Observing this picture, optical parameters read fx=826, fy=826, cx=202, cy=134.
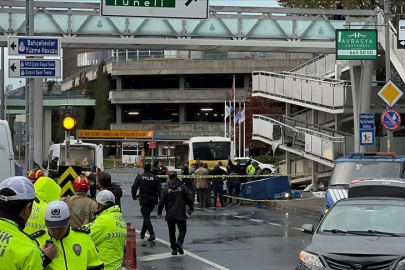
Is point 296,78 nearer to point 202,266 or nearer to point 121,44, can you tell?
point 121,44

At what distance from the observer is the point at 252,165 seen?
111 feet

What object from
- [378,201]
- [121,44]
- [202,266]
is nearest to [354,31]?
[121,44]

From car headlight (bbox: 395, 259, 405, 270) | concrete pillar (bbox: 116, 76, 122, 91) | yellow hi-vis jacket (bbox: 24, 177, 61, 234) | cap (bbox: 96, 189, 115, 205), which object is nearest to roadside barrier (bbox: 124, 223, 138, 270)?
yellow hi-vis jacket (bbox: 24, 177, 61, 234)

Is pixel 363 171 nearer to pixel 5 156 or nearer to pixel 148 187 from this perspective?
pixel 148 187

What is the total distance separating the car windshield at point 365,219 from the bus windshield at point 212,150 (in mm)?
30732

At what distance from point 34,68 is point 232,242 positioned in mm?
6118

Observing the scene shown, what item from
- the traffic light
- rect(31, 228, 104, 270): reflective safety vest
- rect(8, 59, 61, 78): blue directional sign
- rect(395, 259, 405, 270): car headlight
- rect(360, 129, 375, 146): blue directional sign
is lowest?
rect(395, 259, 405, 270): car headlight

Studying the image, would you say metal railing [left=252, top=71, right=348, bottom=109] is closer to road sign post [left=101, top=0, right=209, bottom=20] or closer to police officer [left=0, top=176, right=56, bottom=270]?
road sign post [left=101, top=0, right=209, bottom=20]

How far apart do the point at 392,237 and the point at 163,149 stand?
252 ft

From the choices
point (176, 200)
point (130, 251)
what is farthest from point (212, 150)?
point (130, 251)

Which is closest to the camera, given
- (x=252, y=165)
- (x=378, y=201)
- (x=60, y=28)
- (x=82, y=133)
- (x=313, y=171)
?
(x=378, y=201)

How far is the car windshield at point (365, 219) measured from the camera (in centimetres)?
1086

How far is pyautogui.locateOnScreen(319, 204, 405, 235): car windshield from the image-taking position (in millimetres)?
10859

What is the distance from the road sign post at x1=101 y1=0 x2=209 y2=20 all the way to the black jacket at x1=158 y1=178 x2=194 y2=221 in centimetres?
498
